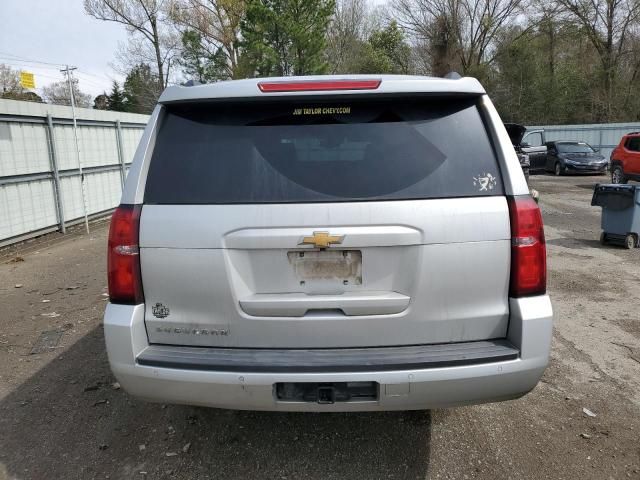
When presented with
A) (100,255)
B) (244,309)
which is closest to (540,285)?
(244,309)

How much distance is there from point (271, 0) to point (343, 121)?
3071 centimetres

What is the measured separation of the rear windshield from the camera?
2373 millimetres

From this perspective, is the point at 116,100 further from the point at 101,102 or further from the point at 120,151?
the point at 120,151

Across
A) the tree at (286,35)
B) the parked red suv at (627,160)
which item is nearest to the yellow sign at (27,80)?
the parked red suv at (627,160)

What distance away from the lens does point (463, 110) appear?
2.50 m

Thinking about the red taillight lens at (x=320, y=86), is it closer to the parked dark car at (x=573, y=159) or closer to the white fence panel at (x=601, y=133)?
the parked dark car at (x=573, y=159)

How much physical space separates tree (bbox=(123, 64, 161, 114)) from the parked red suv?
3099 cm

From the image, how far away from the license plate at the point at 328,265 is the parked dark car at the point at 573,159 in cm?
2202

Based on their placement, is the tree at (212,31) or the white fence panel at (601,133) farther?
the tree at (212,31)

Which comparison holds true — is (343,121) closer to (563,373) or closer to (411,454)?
(411,454)

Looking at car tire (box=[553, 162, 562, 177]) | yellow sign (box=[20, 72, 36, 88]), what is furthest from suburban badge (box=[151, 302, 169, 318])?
car tire (box=[553, 162, 562, 177])

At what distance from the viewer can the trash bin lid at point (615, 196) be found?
26.2 ft

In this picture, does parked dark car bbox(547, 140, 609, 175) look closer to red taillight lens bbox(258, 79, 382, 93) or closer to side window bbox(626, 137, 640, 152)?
side window bbox(626, 137, 640, 152)

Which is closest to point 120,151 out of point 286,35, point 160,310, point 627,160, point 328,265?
point 160,310
